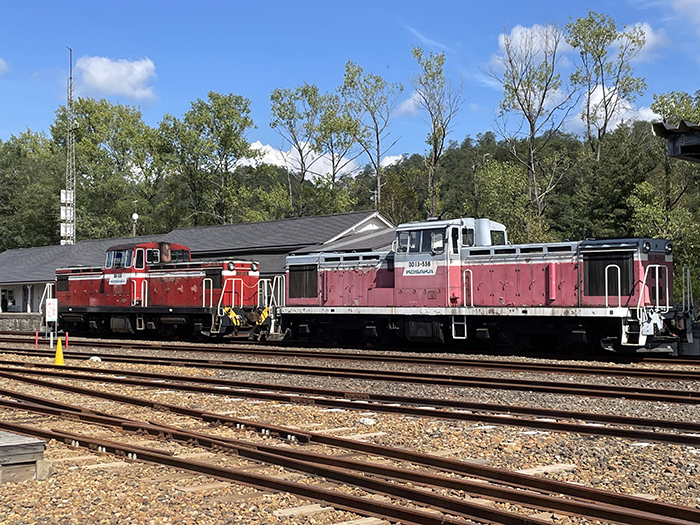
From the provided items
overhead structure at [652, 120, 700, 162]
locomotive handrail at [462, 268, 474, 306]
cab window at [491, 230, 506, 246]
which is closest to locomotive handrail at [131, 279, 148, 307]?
locomotive handrail at [462, 268, 474, 306]

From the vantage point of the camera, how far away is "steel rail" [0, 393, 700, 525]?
5.11 m

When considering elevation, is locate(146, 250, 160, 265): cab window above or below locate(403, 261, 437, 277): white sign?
above

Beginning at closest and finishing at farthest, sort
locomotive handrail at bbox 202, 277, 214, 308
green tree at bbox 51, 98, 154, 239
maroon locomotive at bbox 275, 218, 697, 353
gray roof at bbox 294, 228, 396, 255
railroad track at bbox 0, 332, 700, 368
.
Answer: railroad track at bbox 0, 332, 700, 368 < maroon locomotive at bbox 275, 218, 697, 353 < locomotive handrail at bbox 202, 277, 214, 308 < gray roof at bbox 294, 228, 396, 255 < green tree at bbox 51, 98, 154, 239

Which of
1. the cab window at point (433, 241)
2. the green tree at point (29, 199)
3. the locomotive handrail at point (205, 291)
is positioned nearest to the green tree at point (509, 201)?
the cab window at point (433, 241)

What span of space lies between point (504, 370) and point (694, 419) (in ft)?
19.1

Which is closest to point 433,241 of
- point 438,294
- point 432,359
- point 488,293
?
point 438,294

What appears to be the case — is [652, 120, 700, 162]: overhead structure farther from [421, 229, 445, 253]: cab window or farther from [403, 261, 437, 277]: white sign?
[403, 261, 437, 277]: white sign

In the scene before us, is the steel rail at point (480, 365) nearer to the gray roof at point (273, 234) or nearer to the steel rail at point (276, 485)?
the steel rail at point (276, 485)

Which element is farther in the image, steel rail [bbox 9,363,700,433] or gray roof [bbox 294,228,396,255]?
gray roof [bbox 294,228,396,255]

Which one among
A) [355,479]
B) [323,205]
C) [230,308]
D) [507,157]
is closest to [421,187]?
[507,157]

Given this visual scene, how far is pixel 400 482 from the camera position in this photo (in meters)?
6.27

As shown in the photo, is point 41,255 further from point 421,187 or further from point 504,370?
point 504,370

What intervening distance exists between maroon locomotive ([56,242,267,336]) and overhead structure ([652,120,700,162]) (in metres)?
14.6

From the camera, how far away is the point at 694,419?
9453 millimetres
